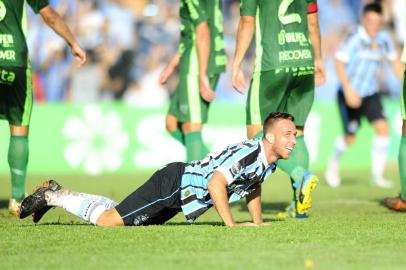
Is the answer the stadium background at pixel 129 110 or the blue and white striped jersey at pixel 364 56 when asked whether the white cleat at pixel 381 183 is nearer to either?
the stadium background at pixel 129 110

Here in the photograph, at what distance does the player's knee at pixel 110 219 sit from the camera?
884 cm

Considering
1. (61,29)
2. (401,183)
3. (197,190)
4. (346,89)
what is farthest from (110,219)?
(346,89)

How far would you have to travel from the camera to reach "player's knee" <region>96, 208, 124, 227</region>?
29.0ft

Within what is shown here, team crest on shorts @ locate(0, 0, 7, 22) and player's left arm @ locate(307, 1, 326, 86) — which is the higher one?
team crest on shorts @ locate(0, 0, 7, 22)

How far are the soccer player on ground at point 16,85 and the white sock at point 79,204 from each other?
6.09ft

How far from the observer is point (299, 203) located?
30.9 feet

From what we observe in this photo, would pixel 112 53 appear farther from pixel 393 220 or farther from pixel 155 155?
pixel 393 220

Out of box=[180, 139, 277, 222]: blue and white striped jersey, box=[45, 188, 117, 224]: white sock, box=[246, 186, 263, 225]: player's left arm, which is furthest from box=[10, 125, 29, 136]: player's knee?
box=[246, 186, 263, 225]: player's left arm

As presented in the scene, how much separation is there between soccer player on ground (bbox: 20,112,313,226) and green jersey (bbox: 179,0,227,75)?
3199mm

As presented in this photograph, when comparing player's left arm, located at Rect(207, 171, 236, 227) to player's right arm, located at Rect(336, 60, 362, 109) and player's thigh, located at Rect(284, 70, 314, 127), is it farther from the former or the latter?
player's right arm, located at Rect(336, 60, 362, 109)

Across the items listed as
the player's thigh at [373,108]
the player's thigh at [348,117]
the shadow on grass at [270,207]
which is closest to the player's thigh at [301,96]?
the shadow on grass at [270,207]

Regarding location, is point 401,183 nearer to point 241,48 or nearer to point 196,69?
point 241,48

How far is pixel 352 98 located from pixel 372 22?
1.21 metres

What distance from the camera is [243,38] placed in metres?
9.91
